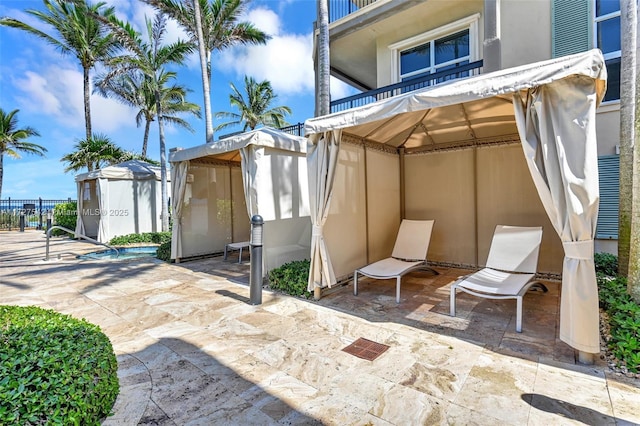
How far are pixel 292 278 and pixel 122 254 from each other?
6882 millimetres

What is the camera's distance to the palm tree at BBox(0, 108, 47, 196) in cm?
1673

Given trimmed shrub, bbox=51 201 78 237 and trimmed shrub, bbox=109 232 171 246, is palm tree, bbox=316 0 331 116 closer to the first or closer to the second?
trimmed shrub, bbox=109 232 171 246

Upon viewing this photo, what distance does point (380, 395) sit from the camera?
229 cm

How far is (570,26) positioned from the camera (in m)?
5.71

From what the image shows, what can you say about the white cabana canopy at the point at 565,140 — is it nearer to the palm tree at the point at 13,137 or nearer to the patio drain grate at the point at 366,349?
the patio drain grate at the point at 366,349

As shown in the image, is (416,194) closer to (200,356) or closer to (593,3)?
(593,3)

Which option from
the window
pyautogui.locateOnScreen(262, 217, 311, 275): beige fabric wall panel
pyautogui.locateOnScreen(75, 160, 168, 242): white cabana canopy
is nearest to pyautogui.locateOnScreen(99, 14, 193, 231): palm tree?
pyautogui.locateOnScreen(75, 160, 168, 242): white cabana canopy

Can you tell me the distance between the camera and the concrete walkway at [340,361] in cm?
210

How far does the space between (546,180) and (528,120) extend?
60cm

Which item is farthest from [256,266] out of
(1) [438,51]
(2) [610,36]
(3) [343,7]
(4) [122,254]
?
(3) [343,7]

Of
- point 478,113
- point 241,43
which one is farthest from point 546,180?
point 241,43

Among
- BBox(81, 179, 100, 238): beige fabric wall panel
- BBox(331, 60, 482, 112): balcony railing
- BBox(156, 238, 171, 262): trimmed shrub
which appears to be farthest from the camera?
BBox(81, 179, 100, 238): beige fabric wall panel

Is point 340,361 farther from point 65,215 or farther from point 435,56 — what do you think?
point 65,215

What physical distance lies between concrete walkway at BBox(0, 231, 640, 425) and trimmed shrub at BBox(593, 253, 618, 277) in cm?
70
